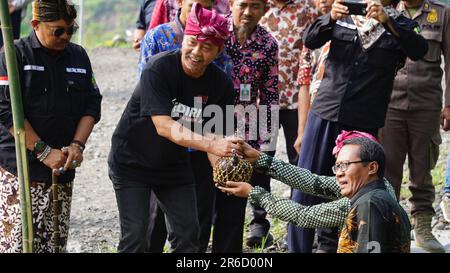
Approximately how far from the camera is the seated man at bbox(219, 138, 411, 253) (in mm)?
4875

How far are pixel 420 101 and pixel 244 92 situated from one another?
163 cm

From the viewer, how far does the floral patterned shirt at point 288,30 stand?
7.96 m

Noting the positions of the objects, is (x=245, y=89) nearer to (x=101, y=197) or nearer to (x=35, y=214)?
(x=35, y=214)

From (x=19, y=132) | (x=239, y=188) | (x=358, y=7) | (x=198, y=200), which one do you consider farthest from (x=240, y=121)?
(x=19, y=132)

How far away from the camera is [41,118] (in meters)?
6.04

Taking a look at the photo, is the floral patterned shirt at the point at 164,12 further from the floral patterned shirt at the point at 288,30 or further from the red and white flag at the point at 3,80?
the red and white flag at the point at 3,80

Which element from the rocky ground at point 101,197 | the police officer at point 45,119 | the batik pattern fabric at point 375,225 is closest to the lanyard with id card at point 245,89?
the police officer at point 45,119

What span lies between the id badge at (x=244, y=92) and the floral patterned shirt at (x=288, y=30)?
0.90 m

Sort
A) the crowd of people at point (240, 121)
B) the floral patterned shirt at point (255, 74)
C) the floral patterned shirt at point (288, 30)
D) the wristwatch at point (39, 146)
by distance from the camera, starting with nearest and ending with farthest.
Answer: the crowd of people at point (240, 121) → the wristwatch at point (39, 146) → the floral patterned shirt at point (255, 74) → the floral patterned shirt at point (288, 30)

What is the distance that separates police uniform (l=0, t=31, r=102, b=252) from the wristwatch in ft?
0.28

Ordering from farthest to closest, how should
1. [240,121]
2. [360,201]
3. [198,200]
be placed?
[240,121] → [198,200] → [360,201]

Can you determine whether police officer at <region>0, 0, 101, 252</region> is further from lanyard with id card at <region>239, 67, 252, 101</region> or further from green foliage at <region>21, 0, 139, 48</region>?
green foliage at <region>21, 0, 139, 48</region>

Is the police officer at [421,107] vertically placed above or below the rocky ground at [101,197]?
above
